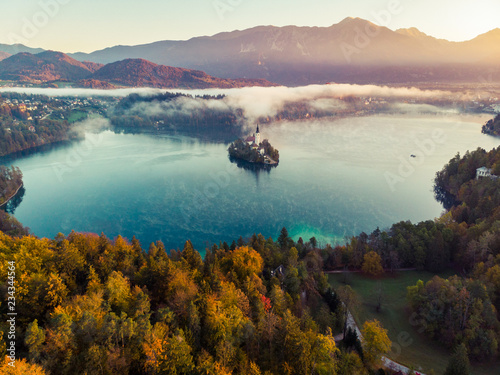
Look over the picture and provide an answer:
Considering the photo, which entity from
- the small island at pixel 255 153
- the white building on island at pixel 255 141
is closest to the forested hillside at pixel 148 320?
the small island at pixel 255 153

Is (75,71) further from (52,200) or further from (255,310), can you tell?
(255,310)

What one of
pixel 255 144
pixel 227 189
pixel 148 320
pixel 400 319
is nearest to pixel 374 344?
pixel 400 319

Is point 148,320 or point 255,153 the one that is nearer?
point 148,320

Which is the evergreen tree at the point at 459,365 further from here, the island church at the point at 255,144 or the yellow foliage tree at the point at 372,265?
the island church at the point at 255,144

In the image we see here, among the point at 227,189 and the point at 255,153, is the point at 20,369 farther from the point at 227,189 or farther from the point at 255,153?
the point at 255,153

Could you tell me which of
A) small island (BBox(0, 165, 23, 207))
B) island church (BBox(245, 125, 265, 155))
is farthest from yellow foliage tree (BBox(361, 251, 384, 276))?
small island (BBox(0, 165, 23, 207))

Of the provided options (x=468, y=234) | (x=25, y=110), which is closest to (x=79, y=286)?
(x=468, y=234)
